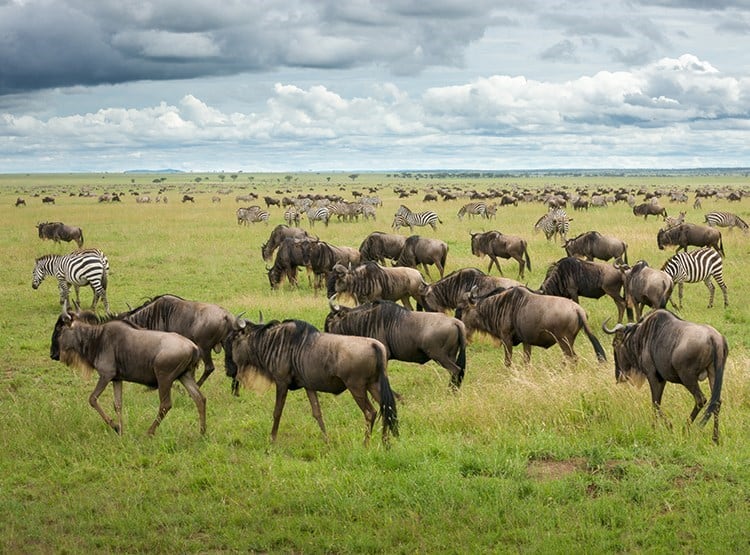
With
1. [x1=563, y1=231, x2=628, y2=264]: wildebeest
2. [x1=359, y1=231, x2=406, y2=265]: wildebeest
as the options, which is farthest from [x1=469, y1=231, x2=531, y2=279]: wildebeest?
[x1=359, y1=231, x2=406, y2=265]: wildebeest

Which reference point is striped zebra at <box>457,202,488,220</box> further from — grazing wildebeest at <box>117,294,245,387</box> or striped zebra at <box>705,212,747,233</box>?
grazing wildebeest at <box>117,294,245,387</box>

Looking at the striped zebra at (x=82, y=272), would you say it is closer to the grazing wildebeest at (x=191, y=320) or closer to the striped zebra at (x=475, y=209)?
the grazing wildebeest at (x=191, y=320)

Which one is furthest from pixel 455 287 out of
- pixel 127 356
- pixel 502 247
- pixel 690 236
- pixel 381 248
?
pixel 690 236

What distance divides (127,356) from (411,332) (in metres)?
3.55

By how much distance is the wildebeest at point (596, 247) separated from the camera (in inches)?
801

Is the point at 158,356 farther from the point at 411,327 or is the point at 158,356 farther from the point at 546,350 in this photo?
the point at 546,350

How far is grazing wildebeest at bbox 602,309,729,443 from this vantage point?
294 inches

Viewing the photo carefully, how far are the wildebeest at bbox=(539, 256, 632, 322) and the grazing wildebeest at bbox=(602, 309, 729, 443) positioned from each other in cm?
635

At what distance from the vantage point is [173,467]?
7.59 m

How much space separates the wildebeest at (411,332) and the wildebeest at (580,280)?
17.0ft

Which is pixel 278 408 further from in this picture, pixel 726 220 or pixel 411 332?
pixel 726 220

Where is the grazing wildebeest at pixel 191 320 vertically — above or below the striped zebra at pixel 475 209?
above

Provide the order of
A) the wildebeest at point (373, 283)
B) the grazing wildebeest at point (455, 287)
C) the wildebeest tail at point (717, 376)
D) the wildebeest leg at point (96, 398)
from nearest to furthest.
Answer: the wildebeest tail at point (717, 376) < the wildebeest leg at point (96, 398) < the grazing wildebeest at point (455, 287) < the wildebeest at point (373, 283)

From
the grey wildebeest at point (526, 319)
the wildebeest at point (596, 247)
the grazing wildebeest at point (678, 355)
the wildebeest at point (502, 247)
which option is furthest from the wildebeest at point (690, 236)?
the grazing wildebeest at point (678, 355)
